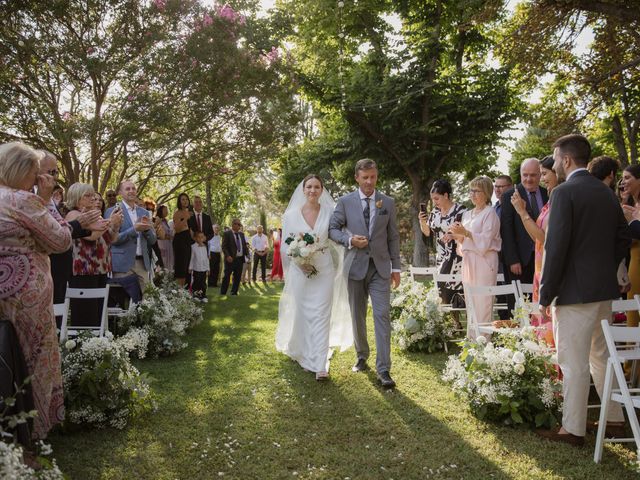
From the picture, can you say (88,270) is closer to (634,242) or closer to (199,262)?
(634,242)

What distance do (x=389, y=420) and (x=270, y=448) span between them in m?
1.23

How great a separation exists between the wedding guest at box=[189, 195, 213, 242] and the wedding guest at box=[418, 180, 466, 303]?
21.7ft

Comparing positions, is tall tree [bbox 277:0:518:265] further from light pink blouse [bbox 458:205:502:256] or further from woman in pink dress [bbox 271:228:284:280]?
light pink blouse [bbox 458:205:502:256]

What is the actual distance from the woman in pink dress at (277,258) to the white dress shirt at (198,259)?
650cm

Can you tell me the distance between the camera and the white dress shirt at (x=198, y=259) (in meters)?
14.0

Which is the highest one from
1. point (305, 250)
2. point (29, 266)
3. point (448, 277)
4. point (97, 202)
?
point (97, 202)

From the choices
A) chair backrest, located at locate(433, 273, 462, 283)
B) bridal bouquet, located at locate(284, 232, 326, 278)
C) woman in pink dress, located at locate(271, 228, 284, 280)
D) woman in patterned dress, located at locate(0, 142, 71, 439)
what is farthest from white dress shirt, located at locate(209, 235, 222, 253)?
woman in patterned dress, located at locate(0, 142, 71, 439)

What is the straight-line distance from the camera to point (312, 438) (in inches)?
183

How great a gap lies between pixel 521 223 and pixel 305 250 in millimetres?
2966

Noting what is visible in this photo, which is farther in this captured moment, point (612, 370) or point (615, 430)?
point (615, 430)

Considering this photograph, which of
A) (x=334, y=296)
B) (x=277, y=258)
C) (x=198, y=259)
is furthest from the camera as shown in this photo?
(x=277, y=258)

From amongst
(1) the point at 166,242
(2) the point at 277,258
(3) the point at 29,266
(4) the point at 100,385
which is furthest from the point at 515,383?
(2) the point at 277,258

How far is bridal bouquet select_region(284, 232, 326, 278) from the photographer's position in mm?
6660

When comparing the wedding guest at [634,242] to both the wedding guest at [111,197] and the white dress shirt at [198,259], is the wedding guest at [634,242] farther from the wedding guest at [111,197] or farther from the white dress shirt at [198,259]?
the white dress shirt at [198,259]
